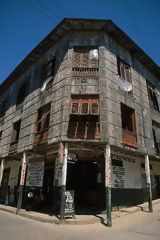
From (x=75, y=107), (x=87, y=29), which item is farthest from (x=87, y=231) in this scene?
(x=87, y=29)

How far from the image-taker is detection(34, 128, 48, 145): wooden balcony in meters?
12.8

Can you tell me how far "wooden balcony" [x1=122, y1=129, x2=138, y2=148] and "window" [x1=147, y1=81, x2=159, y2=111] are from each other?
480 cm

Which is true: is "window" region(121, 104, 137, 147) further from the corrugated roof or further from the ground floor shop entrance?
the corrugated roof

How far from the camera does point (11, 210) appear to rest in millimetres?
13008

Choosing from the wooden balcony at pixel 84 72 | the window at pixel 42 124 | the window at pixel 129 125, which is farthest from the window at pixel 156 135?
the window at pixel 42 124

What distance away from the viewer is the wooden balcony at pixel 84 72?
1291cm

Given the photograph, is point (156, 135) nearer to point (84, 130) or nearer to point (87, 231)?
point (84, 130)

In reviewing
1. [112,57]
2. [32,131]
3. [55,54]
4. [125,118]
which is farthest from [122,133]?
[55,54]

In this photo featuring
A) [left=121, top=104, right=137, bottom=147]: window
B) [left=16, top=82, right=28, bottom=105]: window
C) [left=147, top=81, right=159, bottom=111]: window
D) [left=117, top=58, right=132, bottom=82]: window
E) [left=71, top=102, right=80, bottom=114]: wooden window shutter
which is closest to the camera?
[left=71, top=102, right=80, bottom=114]: wooden window shutter

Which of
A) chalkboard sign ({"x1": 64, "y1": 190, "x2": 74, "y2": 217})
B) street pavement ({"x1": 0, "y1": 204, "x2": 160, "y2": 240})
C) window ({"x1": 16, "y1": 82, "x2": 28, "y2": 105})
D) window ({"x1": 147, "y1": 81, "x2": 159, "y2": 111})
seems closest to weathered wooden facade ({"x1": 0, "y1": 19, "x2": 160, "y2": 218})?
window ({"x1": 147, "y1": 81, "x2": 159, "y2": 111})

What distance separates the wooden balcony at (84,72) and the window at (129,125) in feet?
8.91

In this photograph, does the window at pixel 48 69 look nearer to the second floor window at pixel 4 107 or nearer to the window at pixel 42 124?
the window at pixel 42 124

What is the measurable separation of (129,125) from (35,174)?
7.02m

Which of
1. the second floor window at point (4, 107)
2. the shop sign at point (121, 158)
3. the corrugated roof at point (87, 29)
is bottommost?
the shop sign at point (121, 158)
